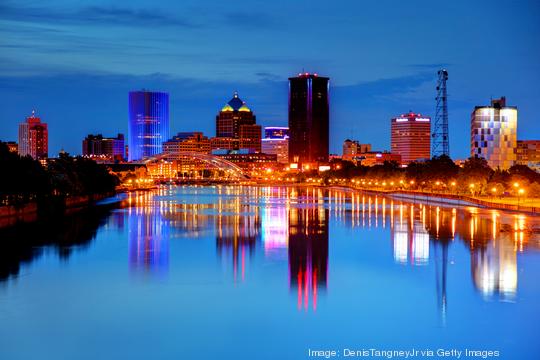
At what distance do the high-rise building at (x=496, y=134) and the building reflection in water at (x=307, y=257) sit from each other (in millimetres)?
100865

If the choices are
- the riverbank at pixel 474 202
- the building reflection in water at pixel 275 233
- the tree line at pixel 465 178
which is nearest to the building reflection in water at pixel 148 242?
the building reflection in water at pixel 275 233

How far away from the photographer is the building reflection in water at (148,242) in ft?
86.7

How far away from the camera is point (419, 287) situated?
21406mm

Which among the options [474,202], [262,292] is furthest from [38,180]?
[474,202]

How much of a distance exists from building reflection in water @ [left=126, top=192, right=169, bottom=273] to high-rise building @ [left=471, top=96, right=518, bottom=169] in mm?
100759

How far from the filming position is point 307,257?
91.0 ft

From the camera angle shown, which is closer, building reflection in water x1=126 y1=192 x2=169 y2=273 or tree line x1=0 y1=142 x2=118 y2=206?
building reflection in water x1=126 y1=192 x2=169 y2=273

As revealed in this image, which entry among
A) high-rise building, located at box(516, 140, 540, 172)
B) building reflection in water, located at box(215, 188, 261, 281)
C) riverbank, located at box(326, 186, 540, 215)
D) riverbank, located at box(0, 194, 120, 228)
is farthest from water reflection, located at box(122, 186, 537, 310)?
high-rise building, located at box(516, 140, 540, 172)

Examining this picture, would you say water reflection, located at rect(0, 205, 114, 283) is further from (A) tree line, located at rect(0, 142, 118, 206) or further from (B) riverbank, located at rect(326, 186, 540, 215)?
(B) riverbank, located at rect(326, 186, 540, 215)

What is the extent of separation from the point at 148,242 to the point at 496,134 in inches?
4634

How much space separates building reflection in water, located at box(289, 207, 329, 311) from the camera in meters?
21.0

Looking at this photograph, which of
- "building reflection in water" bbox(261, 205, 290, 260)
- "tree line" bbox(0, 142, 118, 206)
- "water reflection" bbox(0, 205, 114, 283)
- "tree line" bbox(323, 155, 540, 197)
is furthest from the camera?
"tree line" bbox(323, 155, 540, 197)

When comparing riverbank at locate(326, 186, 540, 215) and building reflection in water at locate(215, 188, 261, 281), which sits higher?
riverbank at locate(326, 186, 540, 215)

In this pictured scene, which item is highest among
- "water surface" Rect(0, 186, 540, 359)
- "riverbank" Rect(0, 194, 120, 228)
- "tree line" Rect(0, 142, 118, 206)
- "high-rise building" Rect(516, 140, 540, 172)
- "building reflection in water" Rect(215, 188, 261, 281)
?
"high-rise building" Rect(516, 140, 540, 172)
